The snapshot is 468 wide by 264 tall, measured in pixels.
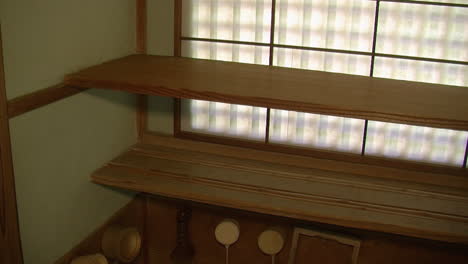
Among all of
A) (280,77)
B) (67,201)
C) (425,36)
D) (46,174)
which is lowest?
(67,201)

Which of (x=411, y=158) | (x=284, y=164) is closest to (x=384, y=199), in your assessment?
(x=411, y=158)

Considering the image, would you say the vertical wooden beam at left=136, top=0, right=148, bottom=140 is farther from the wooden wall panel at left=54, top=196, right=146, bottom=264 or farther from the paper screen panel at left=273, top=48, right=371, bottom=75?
the paper screen panel at left=273, top=48, right=371, bottom=75

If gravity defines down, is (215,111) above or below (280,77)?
below

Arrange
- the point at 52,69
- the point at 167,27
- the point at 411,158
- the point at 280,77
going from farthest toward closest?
the point at 167,27
the point at 411,158
the point at 280,77
the point at 52,69

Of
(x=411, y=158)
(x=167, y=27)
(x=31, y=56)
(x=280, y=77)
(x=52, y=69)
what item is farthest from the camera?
(x=167, y=27)

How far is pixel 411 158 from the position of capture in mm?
2932

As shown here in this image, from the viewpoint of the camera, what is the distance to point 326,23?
291 cm

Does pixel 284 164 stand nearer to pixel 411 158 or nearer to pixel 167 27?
pixel 411 158

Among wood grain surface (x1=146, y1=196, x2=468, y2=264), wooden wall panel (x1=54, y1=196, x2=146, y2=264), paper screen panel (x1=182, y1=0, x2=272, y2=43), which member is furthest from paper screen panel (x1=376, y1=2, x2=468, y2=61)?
wooden wall panel (x1=54, y1=196, x2=146, y2=264)

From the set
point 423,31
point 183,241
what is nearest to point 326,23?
point 423,31

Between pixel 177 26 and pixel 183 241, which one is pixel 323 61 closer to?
pixel 177 26

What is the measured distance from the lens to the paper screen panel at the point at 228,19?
3.02 metres

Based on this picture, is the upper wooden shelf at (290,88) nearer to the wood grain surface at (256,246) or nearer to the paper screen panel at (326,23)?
the paper screen panel at (326,23)

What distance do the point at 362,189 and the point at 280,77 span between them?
695mm
